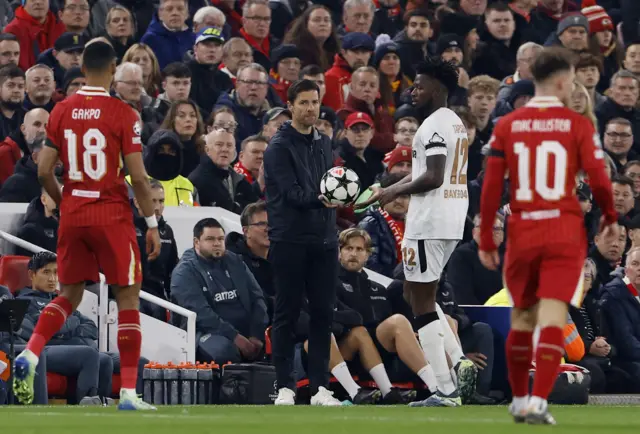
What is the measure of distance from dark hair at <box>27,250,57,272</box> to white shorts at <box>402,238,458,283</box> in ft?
11.2

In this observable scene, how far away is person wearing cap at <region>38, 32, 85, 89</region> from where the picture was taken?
699 inches

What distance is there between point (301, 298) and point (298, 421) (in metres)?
3.01

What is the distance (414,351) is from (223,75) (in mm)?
6303

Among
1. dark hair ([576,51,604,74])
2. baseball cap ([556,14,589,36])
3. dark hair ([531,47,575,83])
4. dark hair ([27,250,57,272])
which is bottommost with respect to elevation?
dark hair ([27,250,57,272])

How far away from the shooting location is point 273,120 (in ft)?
56.7

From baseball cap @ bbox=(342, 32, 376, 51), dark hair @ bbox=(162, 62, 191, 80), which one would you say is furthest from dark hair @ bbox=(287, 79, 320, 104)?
baseball cap @ bbox=(342, 32, 376, 51)

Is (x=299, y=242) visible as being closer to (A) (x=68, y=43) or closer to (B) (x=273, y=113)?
(B) (x=273, y=113)

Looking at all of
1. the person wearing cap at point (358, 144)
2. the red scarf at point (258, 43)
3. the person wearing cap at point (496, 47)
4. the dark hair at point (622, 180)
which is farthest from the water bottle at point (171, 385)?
the person wearing cap at point (496, 47)

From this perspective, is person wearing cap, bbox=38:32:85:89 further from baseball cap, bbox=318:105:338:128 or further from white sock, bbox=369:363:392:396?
white sock, bbox=369:363:392:396

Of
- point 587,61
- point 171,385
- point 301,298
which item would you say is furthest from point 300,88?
point 587,61

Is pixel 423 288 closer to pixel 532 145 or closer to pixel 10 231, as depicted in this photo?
pixel 532 145

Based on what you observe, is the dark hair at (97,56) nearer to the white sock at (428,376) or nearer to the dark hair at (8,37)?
the white sock at (428,376)

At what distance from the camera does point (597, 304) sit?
1638 centimetres

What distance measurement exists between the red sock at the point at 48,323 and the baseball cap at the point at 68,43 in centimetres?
734
